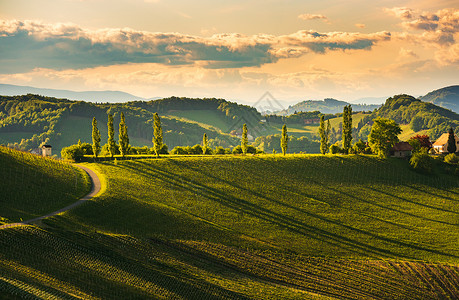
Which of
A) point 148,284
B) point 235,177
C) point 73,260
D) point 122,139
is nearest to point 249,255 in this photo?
point 148,284

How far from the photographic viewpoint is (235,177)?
10619cm

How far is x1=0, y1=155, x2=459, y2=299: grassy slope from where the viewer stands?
52.3 m

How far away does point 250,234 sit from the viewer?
77062mm

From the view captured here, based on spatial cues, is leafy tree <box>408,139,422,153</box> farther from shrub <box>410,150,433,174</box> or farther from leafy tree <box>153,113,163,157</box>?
leafy tree <box>153,113,163,157</box>

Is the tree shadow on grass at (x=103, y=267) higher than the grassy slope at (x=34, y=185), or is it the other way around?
the grassy slope at (x=34, y=185)

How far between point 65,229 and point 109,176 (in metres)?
34.2

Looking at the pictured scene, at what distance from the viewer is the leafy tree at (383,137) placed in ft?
419

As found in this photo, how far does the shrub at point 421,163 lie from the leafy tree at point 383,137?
9545 mm

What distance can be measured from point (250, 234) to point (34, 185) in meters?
52.0

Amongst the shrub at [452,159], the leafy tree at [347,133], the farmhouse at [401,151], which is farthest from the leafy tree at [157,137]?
the shrub at [452,159]

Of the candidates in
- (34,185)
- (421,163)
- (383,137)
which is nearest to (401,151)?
(383,137)

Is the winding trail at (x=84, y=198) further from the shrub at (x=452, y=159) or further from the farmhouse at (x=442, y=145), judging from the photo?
the farmhouse at (x=442, y=145)

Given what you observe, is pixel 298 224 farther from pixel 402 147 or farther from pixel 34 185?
pixel 402 147

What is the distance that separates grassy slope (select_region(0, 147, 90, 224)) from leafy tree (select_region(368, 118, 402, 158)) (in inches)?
3917
